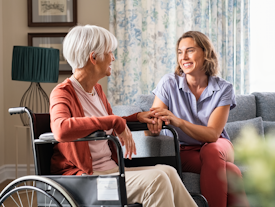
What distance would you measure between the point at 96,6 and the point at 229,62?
60.2 inches

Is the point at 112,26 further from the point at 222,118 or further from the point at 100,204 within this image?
the point at 100,204

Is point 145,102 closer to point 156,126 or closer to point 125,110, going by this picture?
point 125,110

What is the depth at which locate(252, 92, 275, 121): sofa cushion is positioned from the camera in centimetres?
255

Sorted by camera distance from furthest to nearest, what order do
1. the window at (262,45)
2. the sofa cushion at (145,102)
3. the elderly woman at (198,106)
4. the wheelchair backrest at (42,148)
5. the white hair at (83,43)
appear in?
the window at (262,45), the sofa cushion at (145,102), the elderly woman at (198,106), the white hair at (83,43), the wheelchair backrest at (42,148)

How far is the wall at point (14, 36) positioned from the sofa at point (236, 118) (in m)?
1.22

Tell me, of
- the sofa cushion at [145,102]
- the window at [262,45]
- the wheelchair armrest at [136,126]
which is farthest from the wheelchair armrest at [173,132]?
the window at [262,45]

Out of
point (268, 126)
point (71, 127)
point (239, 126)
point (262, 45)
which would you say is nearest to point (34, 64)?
point (71, 127)

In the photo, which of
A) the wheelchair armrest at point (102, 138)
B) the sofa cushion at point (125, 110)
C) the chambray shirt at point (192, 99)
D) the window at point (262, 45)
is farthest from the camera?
the window at point (262, 45)

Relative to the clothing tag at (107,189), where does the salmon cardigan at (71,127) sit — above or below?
above

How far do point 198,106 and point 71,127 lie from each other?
99 cm

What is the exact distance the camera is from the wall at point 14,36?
3.03 m

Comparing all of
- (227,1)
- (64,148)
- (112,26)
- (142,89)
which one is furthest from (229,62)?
Answer: (64,148)

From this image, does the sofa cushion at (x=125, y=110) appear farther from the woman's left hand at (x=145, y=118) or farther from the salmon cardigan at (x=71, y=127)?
the salmon cardigan at (x=71, y=127)

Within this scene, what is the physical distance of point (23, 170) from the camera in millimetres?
3051
